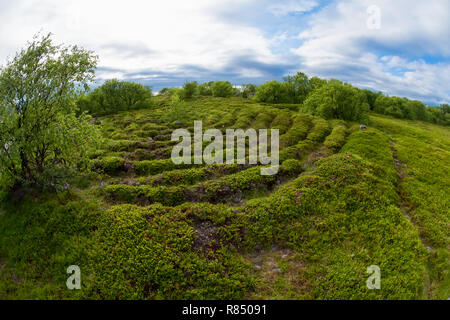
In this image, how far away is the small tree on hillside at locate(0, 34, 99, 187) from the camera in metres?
18.1

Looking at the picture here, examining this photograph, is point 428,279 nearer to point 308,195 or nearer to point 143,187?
point 308,195

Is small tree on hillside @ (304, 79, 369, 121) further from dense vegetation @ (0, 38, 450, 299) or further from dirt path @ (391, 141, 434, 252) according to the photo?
dense vegetation @ (0, 38, 450, 299)

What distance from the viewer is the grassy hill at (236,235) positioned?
46.4 ft

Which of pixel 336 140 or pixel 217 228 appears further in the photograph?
pixel 336 140

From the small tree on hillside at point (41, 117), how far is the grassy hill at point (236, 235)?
2.83 metres

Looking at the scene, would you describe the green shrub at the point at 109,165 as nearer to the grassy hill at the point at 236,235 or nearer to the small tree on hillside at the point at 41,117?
the grassy hill at the point at 236,235

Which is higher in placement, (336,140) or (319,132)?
(319,132)

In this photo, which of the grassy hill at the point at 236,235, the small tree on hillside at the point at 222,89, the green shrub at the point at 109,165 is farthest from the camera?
the small tree on hillside at the point at 222,89

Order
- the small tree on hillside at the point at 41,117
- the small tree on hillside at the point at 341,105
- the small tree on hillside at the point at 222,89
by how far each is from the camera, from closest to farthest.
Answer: the small tree on hillside at the point at 41,117
the small tree on hillside at the point at 341,105
the small tree on hillside at the point at 222,89

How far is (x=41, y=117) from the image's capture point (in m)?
19.6

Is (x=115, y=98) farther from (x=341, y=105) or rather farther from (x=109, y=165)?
(x=341, y=105)

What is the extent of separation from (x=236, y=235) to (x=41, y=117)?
64.9 ft

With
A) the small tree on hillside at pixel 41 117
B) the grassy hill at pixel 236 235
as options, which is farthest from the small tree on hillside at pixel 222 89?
the small tree on hillside at pixel 41 117

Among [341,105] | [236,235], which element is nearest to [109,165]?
[236,235]
